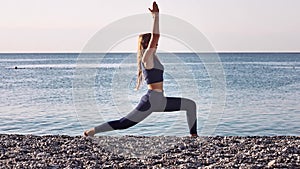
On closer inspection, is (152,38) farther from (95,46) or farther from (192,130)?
(192,130)

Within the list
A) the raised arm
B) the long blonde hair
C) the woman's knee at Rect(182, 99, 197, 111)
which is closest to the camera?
the raised arm

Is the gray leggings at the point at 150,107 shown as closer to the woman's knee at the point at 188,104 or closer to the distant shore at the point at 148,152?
the woman's knee at the point at 188,104

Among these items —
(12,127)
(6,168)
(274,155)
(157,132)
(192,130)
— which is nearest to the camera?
(6,168)

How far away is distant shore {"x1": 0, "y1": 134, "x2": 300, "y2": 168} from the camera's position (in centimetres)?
900

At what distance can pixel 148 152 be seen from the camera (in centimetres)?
1021

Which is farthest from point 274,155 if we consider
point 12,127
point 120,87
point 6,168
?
point 12,127

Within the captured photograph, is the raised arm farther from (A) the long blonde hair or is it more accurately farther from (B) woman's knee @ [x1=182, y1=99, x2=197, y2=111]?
(B) woman's knee @ [x1=182, y1=99, x2=197, y2=111]

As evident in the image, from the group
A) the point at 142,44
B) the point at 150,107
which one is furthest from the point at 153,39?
the point at 150,107

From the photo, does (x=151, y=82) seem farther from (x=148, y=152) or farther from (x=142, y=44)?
(x=148, y=152)

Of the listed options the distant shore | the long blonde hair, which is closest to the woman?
the long blonde hair

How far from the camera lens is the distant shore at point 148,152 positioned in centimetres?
900

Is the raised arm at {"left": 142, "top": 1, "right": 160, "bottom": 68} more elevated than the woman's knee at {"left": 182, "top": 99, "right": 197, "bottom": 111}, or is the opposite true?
the raised arm at {"left": 142, "top": 1, "right": 160, "bottom": 68}

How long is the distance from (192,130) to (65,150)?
2.55 m

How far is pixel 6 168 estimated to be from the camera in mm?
8789
